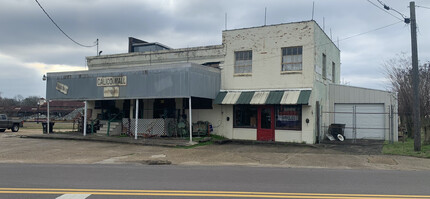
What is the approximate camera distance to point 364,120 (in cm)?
2095

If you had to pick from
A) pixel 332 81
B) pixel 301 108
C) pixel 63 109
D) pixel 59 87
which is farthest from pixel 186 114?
pixel 63 109

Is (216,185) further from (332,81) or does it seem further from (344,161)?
(332,81)

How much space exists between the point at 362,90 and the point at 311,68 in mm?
4445

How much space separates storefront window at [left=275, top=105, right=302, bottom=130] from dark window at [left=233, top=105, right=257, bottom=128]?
4.61ft

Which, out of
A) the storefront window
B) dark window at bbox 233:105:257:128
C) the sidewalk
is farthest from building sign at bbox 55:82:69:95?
the storefront window

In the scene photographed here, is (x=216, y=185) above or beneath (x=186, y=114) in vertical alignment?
beneath

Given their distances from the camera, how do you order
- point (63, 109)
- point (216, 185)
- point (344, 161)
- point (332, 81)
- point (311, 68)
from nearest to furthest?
point (216, 185) → point (344, 161) → point (311, 68) → point (332, 81) → point (63, 109)

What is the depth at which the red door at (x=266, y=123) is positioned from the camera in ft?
65.0

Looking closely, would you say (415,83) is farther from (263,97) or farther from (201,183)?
(201,183)

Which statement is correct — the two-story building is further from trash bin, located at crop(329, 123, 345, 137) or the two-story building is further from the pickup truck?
the pickup truck

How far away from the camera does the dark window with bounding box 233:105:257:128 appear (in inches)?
805

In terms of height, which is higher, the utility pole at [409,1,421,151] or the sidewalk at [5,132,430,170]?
the utility pole at [409,1,421,151]

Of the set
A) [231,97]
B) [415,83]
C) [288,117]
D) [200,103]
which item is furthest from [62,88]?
[415,83]

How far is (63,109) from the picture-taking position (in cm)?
7544
